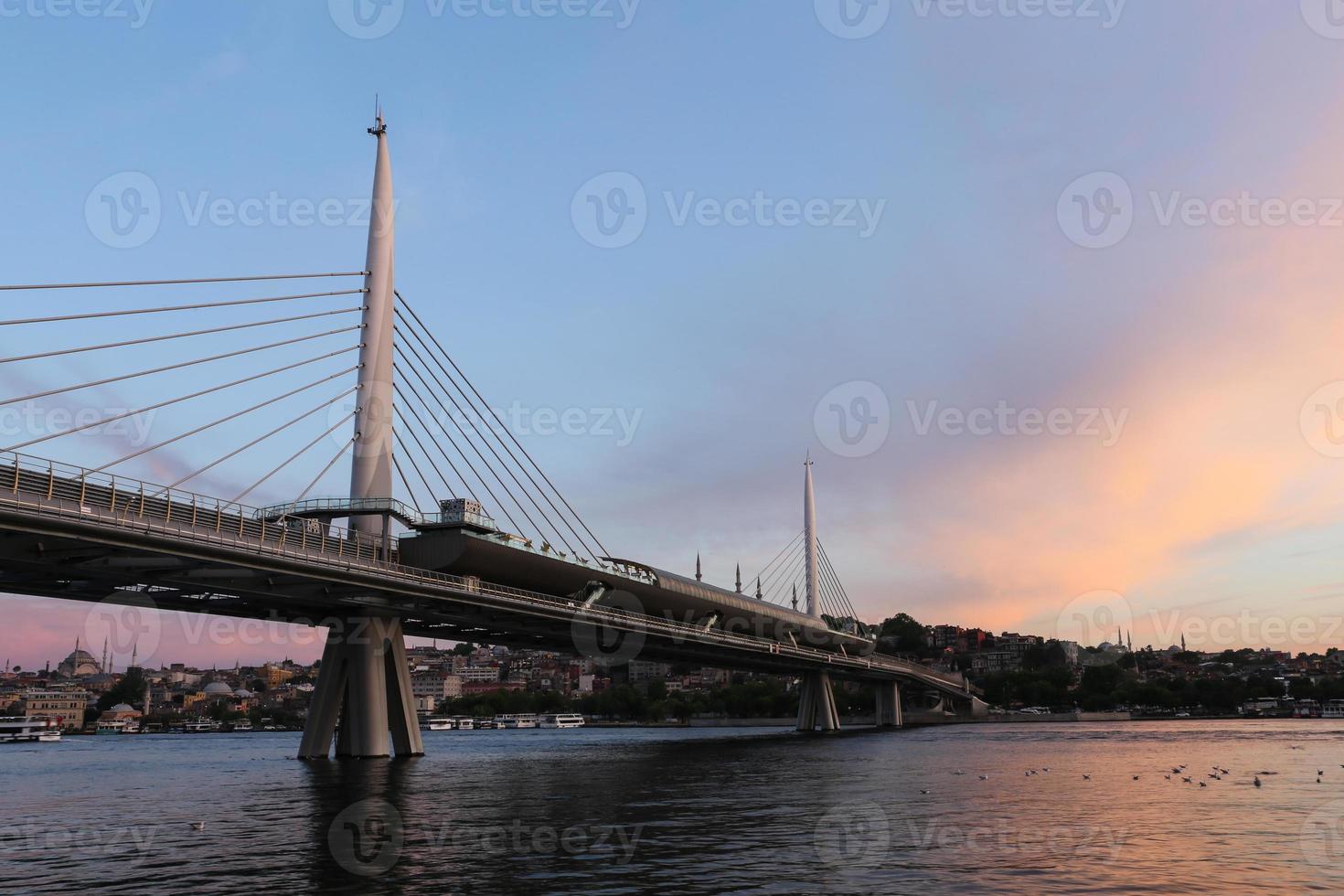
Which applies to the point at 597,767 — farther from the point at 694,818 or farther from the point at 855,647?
the point at 855,647

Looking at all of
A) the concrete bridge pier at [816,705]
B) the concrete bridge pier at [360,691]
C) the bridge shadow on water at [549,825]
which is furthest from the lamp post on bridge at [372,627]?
the concrete bridge pier at [816,705]

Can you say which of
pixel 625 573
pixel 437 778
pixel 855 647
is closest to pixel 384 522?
pixel 437 778

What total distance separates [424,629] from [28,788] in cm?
2640

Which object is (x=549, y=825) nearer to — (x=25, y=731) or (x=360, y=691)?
(x=360, y=691)

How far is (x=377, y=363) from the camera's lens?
60.0 metres

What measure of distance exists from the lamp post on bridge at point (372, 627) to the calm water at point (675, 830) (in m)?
2.84

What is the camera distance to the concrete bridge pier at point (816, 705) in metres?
147

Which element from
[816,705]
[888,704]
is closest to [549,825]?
[816,705]

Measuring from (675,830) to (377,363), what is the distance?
122 ft

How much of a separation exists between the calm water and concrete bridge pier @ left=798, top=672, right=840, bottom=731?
279ft

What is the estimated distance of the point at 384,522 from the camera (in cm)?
5731

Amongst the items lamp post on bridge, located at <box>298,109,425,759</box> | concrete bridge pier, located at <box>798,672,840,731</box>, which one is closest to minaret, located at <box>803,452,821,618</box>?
concrete bridge pier, located at <box>798,672,840,731</box>

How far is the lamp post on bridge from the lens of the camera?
58281 millimetres

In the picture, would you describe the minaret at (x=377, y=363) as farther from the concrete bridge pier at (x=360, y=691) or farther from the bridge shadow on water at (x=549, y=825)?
the bridge shadow on water at (x=549, y=825)
